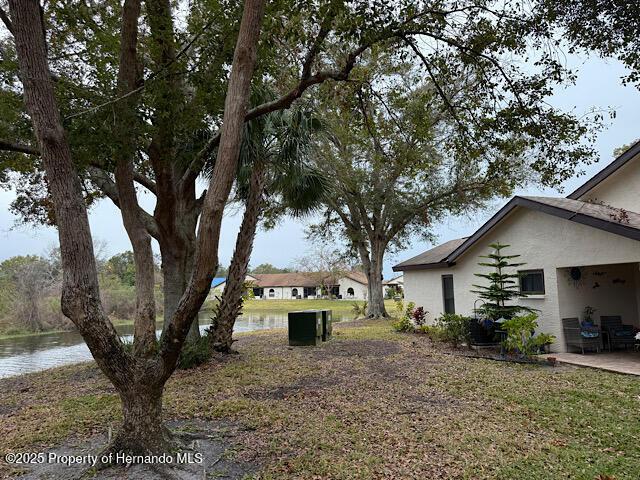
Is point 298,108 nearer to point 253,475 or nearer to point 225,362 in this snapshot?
point 225,362

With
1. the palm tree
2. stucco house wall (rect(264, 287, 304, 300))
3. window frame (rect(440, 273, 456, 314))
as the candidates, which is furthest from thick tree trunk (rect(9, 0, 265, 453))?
stucco house wall (rect(264, 287, 304, 300))

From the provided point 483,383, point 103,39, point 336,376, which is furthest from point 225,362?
point 103,39

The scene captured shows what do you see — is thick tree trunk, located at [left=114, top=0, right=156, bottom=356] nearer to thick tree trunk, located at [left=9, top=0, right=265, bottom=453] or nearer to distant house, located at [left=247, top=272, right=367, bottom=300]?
thick tree trunk, located at [left=9, top=0, right=265, bottom=453]

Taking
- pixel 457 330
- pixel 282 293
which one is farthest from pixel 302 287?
pixel 457 330

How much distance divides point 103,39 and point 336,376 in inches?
280

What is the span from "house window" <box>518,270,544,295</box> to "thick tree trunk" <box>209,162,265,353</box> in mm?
7027

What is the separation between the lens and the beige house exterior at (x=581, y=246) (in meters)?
9.26

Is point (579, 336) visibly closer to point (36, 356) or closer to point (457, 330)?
point (457, 330)

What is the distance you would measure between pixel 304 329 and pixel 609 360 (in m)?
7.64

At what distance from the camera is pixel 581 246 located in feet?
31.9

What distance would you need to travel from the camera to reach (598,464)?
424 cm

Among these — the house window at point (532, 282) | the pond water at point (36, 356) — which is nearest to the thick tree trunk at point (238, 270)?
the pond water at point (36, 356)

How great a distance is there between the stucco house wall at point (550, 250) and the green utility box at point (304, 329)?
5.02m

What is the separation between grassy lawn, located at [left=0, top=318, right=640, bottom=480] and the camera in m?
4.32
